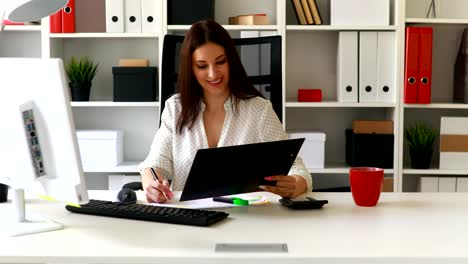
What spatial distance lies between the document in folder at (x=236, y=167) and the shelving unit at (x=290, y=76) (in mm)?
1778

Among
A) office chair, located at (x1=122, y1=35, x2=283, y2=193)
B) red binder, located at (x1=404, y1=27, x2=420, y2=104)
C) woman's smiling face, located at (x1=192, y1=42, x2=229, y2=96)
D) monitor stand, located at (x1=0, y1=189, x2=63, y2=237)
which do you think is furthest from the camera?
red binder, located at (x1=404, y1=27, x2=420, y2=104)

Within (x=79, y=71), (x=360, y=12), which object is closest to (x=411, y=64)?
(x=360, y=12)

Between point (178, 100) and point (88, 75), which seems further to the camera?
point (88, 75)

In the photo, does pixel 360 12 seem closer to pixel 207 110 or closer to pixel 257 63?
pixel 257 63

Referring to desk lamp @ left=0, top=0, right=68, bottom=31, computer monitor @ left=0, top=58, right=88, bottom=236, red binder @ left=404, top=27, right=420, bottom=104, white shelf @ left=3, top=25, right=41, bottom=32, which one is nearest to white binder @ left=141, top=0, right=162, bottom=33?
white shelf @ left=3, top=25, right=41, bottom=32

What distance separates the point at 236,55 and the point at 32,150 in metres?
1.07

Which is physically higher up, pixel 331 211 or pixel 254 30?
pixel 254 30

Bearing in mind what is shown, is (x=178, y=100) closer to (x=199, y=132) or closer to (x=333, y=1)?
(x=199, y=132)

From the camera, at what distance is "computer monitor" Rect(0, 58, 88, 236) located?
4.32 feet

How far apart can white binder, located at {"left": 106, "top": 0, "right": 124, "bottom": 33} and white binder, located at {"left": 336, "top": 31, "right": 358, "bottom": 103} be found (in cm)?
113

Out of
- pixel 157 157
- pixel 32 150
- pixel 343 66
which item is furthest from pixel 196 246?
pixel 343 66

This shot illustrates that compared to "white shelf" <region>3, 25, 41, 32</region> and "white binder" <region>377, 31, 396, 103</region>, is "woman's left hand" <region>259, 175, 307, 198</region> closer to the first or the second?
"white binder" <region>377, 31, 396, 103</region>

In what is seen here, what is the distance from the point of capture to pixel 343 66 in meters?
3.41

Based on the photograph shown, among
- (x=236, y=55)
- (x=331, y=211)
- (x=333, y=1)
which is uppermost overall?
(x=333, y=1)
